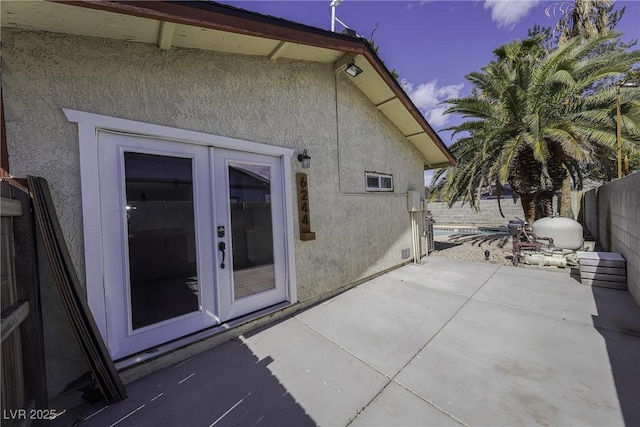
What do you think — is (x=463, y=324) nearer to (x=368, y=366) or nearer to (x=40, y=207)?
(x=368, y=366)

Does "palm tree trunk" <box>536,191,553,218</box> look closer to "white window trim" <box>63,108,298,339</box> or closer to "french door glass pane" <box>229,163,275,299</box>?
"french door glass pane" <box>229,163,275,299</box>

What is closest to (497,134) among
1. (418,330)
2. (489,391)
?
(418,330)

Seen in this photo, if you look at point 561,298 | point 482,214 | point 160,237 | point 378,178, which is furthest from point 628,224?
point 482,214

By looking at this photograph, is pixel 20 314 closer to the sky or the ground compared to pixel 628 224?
closer to the ground

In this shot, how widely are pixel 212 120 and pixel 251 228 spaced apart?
6.15ft

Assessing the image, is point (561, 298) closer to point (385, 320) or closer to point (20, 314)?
point (385, 320)

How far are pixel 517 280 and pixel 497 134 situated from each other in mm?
5472

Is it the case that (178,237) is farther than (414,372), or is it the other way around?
(178,237)

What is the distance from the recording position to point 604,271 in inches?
226

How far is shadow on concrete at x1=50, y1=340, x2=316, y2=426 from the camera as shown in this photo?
2549 millimetres

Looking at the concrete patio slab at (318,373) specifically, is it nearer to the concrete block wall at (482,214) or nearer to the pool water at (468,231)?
the pool water at (468,231)

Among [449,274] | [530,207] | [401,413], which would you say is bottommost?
[401,413]

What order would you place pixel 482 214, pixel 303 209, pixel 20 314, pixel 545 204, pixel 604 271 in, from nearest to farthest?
1. pixel 20 314
2. pixel 303 209
3. pixel 604 271
4. pixel 545 204
5. pixel 482 214

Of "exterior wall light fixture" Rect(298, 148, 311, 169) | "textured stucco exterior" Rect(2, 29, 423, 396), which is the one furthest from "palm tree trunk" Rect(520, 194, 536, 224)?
"exterior wall light fixture" Rect(298, 148, 311, 169)
